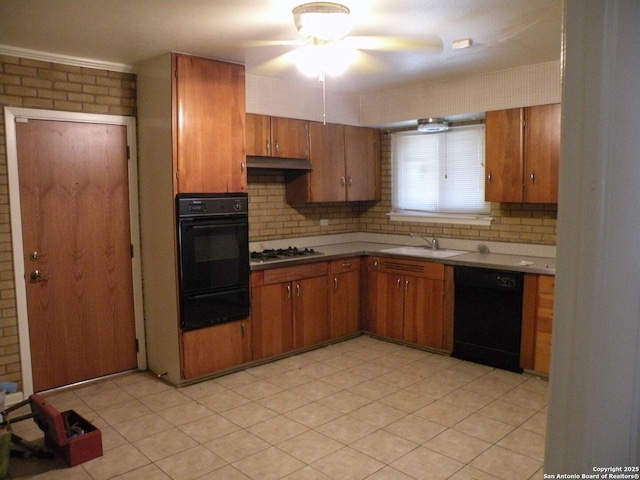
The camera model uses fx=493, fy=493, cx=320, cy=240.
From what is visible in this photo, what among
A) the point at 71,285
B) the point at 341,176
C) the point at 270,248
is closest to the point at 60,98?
the point at 71,285

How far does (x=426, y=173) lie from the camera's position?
220 inches

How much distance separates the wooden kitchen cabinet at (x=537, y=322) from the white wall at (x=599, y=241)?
3.77 m

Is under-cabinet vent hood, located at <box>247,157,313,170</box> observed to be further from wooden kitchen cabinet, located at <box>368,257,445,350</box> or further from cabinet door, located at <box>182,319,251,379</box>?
cabinet door, located at <box>182,319,251,379</box>

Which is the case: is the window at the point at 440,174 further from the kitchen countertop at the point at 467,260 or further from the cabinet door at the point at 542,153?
the cabinet door at the point at 542,153

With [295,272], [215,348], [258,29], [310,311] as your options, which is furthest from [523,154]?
[215,348]

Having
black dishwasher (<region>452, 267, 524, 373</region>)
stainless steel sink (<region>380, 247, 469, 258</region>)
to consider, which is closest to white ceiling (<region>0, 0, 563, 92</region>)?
stainless steel sink (<region>380, 247, 469, 258</region>)

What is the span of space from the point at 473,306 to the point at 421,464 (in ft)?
6.37

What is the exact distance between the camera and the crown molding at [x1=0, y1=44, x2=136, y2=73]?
359 centimetres

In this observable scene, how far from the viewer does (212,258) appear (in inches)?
162

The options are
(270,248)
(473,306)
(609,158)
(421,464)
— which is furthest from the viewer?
(270,248)

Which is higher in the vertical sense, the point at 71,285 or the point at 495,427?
the point at 71,285

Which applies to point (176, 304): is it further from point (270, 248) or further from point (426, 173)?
point (426, 173)

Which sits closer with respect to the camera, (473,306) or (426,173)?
(473,306)

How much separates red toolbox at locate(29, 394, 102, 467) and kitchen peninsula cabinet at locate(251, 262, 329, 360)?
169cm
